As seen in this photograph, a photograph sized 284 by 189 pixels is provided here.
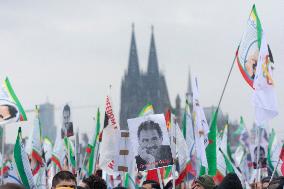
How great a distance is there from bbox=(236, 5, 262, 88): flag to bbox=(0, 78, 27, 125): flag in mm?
3968

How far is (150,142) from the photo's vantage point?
29.6 ft

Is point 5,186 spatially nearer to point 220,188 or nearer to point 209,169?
point 220,188

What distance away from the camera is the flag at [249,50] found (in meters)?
9.39

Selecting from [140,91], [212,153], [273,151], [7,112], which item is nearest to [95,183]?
[212,153]

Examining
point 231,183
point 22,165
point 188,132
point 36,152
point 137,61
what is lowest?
point 231,183

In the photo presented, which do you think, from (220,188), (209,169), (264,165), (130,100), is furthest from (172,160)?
(130,100)

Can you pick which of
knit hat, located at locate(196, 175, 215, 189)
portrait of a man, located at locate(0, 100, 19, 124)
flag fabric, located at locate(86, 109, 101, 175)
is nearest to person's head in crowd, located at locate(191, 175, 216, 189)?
knit hat, located at locate(196, 175, 215, 189)

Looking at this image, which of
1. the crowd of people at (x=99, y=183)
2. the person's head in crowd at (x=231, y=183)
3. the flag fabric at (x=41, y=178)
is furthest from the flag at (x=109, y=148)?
the person's head in crowd at (x=231, y=183)

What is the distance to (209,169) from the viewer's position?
10695 mm

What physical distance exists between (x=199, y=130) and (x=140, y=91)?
103487 millimetres

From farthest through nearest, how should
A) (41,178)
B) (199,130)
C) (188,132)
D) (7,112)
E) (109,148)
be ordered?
(41,178) → (188,132) → (7,112) → (199,130) → (109,148)

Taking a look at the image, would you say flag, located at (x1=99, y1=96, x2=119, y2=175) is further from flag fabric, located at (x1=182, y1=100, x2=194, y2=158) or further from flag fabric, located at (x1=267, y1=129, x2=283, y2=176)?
flag fabric, located at (x1=267, y1=129, x2=283, y2=176)

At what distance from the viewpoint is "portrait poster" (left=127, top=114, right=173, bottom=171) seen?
889 centimetres

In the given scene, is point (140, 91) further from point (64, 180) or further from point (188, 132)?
point (64, 180)
